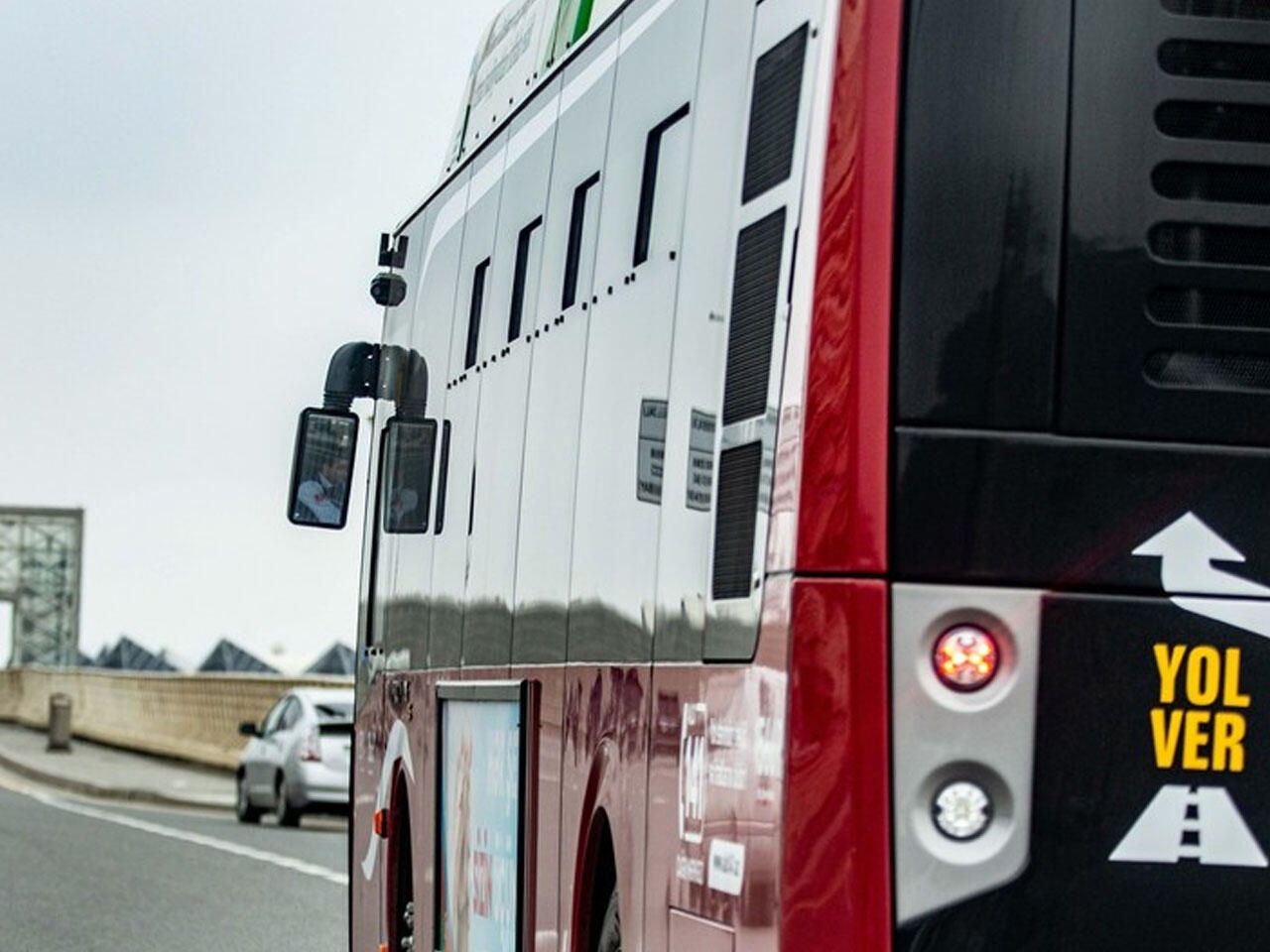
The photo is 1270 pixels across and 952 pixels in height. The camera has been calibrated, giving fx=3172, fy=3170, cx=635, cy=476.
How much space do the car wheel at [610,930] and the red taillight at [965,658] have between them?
180cm

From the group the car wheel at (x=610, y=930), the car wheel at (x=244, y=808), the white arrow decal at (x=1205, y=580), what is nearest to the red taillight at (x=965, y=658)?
the white arrow decal at (x=1205, y=580)

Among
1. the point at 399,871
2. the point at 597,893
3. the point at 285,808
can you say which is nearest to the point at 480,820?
the point at 597,893

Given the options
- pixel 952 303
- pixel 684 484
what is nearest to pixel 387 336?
pixel 684 484

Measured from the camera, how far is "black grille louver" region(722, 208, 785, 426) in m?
5.75

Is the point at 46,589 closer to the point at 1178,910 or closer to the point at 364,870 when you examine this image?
the point at 364,870

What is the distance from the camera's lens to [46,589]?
11138cm

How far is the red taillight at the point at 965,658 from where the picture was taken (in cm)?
540

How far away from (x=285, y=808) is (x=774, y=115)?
27.5m

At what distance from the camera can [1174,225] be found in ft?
18.4

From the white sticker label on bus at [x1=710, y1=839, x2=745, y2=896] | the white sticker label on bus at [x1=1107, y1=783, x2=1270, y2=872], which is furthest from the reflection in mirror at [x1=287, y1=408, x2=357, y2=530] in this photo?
the white sticker label on bus at [x1=1107, y1=783, x2=1270, y2=872]

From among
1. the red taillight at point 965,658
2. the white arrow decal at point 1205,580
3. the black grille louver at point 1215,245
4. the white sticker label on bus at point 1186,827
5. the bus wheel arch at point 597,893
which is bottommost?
the bus wheel arch at point 597,893

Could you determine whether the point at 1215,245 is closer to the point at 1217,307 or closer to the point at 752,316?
the point at 1217,307

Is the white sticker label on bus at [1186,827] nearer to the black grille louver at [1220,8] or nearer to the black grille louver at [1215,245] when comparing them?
the black grille louver at [1215,245]

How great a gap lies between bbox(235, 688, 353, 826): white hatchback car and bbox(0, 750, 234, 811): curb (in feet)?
12.7
